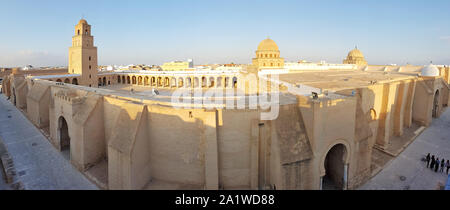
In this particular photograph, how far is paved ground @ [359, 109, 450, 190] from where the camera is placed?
11330 mm

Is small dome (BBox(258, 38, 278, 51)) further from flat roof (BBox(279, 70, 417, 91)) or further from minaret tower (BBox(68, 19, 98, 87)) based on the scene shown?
minaret tower (BBox(68, 19, 98, 87))

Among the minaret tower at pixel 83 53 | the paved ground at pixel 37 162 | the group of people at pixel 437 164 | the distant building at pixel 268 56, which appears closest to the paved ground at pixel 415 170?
the group of people at pixel 437 164

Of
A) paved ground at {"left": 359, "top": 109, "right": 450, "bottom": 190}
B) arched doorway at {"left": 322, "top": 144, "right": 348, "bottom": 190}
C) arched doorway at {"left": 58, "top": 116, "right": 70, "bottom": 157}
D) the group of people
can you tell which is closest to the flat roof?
arched doorway at {"left": 322, "top": 144, "right": 348, "bottom": 190}

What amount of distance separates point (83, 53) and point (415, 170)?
110 feet

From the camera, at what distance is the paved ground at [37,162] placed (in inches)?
446

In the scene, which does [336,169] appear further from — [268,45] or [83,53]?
[83,53]

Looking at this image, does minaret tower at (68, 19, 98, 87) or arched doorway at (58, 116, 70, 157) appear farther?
minaret tower at (68, 19, 98, 87)

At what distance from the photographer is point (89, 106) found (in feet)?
43.1

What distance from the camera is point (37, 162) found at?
13.5 metres

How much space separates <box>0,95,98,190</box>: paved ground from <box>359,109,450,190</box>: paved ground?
1428 centimetres

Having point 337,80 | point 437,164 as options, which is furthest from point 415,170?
point 337,80

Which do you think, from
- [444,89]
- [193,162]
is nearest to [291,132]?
[193,162]

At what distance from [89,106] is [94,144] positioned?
7.09 feet
